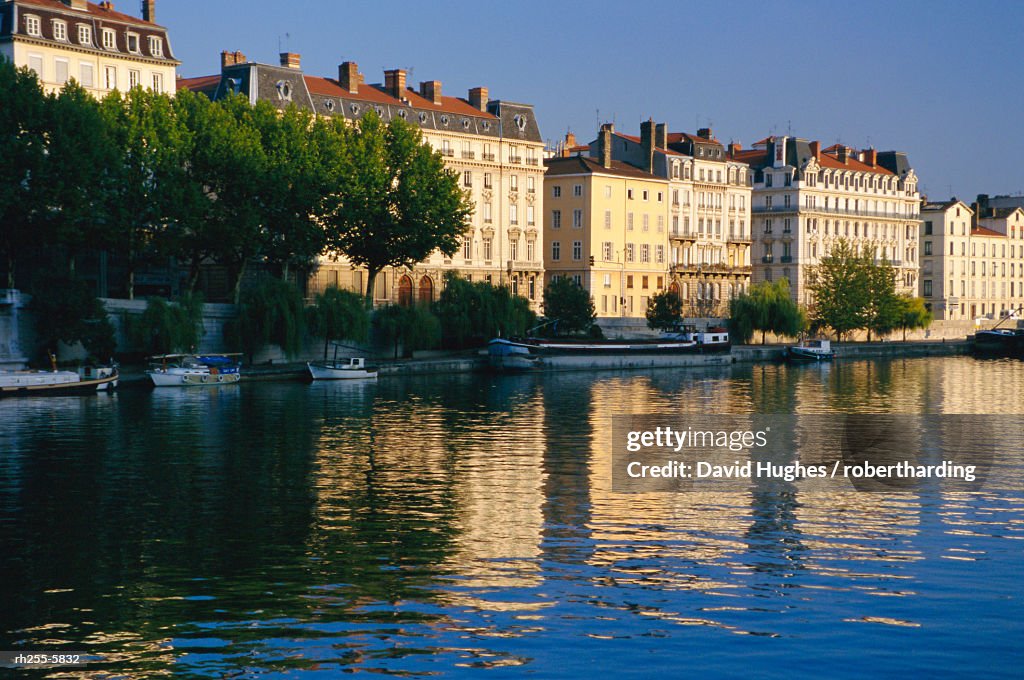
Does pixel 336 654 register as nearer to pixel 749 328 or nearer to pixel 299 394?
pixel 299 394

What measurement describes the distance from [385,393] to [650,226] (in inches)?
2587

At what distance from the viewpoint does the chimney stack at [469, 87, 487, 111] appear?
11962 centimetres

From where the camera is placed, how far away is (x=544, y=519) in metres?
32.0

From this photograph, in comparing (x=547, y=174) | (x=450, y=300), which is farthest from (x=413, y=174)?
(x=547, y=174)

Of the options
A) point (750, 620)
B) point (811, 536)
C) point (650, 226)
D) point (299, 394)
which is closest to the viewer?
point (750, 620)

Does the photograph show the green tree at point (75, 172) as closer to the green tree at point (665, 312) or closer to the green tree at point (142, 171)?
the green tree at point (142, 171)

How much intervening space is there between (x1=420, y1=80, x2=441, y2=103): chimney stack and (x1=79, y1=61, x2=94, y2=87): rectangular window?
33.7 m

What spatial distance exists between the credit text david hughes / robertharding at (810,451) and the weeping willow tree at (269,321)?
29849 mm

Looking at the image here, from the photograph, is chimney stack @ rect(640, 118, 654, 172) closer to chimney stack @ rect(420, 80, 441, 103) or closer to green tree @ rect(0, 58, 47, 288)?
chimney stack @ rect(420, 80, 441, 103)

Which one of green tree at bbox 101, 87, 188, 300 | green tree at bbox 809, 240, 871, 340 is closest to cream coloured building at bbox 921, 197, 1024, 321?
green tree at bbox 809, 240, 871, 340

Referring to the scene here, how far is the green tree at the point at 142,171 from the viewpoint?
76938mm

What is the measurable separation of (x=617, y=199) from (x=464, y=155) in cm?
1927

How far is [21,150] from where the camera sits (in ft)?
233

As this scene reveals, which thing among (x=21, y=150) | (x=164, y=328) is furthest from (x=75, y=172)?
(x=164, y=328)
